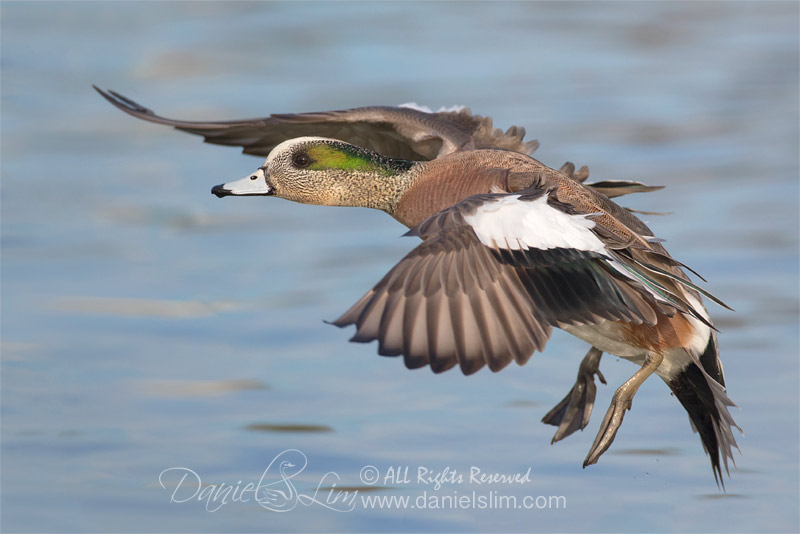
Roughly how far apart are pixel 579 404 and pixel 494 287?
1555 millimetres

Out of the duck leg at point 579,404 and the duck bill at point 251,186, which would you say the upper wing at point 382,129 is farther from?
the duck leg at point 579,404

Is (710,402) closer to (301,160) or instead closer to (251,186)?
(301,160)

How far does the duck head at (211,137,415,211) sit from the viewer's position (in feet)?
16.3

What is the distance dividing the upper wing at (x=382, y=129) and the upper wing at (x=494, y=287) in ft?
4.27

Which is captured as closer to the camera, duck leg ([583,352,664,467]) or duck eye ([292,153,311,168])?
duck leg ([583,352,664,467])

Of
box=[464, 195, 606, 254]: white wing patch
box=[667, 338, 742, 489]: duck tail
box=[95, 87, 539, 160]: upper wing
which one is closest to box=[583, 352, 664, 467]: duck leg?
box=[667, 338, 742, 489]: duck tail

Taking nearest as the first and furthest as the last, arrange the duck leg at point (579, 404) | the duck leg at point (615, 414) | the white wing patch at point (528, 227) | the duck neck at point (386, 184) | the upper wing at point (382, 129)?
the white wing patch at point (528, 227) → the duck leg at point (615, 414) → the duck neck at point (386, 184) → the duck leg at point (579, 404) → the upper wing at point (382, 129)

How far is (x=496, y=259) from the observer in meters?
4.00

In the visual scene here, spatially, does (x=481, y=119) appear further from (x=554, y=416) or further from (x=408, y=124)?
(x=554, y=416)

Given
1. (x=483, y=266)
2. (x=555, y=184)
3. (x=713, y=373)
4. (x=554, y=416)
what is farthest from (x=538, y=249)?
(x=554, y=416)

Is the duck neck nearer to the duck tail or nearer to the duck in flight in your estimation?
the duck in flight

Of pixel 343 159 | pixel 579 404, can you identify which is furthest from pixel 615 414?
pixel 343 159

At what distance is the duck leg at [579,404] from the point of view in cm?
530

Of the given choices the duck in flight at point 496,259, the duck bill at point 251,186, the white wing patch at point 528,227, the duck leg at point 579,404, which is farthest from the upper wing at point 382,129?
the white wing patch at point 528,227
